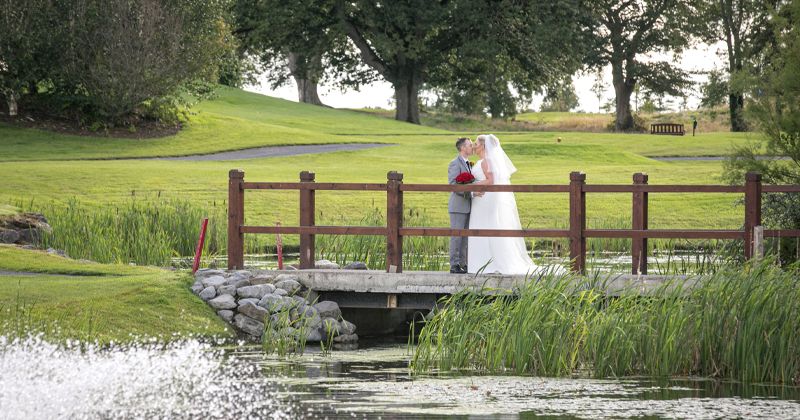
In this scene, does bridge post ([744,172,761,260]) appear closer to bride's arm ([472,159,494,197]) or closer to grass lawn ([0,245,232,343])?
bride's arm ([472,159,494,197])

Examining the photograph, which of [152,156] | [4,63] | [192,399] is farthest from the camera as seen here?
[4,63]

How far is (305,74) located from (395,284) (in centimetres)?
5559

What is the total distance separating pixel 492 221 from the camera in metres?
17.8

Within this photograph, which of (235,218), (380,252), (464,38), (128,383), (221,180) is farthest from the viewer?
(464,38)

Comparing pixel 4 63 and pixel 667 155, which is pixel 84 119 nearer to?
pixel 4 63

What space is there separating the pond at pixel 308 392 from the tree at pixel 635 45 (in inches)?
2499

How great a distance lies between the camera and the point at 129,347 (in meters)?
15.3

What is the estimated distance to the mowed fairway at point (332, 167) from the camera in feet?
103

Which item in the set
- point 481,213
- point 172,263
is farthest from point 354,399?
point 172,263

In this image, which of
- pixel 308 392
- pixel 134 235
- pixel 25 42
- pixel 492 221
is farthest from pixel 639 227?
pixel 25 42

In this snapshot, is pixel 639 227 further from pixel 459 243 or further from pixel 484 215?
pixel 459 243

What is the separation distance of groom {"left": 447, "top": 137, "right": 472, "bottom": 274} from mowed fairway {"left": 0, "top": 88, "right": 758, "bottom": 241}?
22.8 ft

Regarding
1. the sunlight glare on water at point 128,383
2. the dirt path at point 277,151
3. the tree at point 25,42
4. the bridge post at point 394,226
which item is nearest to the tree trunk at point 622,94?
the dirt path at point 277,151

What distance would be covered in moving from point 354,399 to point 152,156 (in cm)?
3286
